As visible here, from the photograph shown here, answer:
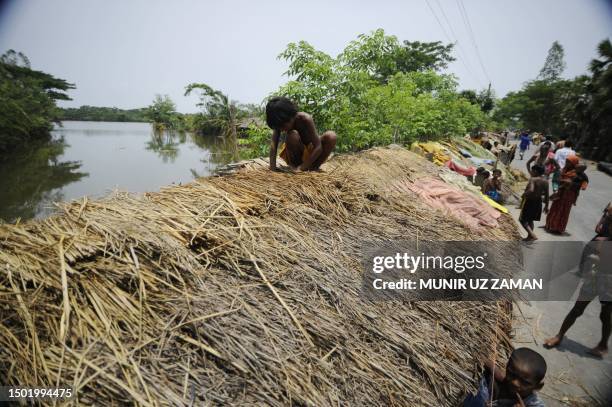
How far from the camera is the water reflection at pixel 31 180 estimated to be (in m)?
12.2

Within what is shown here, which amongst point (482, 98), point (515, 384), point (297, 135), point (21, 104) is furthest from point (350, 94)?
point (482, 98)

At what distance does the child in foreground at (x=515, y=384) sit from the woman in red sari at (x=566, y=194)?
554 centimetres

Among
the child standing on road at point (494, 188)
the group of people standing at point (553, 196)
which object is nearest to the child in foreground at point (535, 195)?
the group of people standing at point (553, 196)

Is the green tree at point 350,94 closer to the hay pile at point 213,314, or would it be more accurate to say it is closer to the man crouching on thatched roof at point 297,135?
the man crouching on thatched roof at point 297,135

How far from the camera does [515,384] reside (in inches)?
71.4

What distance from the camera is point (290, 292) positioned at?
5.57ft

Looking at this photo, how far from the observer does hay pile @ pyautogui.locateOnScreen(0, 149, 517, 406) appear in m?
1.14

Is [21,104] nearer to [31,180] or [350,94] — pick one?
[31,180]

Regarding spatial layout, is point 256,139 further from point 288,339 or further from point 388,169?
point 288,339

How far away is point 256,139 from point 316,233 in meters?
5.14

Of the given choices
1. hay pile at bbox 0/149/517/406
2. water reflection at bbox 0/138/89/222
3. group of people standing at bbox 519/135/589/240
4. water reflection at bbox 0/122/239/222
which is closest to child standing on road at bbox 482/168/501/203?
group of people standing at bbox 519/135/589/240

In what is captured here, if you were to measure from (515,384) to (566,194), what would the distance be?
5.75 meters

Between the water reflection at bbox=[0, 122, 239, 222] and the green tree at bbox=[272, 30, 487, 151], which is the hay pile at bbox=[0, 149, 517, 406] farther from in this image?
the water reflection at bbox=[0, 122, 239, 222]

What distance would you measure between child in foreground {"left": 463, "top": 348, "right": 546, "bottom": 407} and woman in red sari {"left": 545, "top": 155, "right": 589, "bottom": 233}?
554 centimetres
